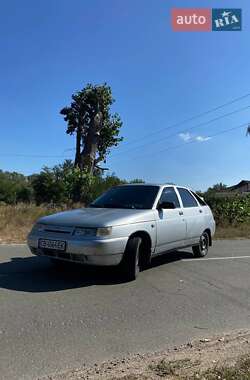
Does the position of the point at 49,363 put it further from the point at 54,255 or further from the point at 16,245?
the point at 16,245

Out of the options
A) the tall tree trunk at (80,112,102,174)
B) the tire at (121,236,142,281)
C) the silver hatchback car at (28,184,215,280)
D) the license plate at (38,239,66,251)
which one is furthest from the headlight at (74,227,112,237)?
the tall tree trunk at (80,112,102,174)

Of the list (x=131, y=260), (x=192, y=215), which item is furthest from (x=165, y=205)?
(x=131, y=260)

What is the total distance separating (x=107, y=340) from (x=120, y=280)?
2.89m

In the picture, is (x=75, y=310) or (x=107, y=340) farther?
(x=75, y=310)

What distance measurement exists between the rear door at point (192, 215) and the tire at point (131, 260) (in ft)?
7.00

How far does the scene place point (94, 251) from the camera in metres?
7.50

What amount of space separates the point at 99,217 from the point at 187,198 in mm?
3011

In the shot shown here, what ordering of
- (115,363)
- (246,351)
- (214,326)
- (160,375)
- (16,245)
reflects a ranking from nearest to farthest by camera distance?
1. (160,375)
2. (115,363)
3. (246,351)
4. (214,326)
5. (16,245)

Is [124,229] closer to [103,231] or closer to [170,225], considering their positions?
[103,231]

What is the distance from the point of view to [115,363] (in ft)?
15.1

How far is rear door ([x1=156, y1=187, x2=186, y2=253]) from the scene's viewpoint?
350 inches

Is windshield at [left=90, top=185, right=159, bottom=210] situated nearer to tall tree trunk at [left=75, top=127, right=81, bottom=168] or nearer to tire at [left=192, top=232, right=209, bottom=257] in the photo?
tire at [left=192, top=232, right=209, bottom=257]

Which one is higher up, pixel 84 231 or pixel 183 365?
pixel 84 231

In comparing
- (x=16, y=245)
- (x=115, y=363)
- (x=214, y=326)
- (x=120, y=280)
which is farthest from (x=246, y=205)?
(x=115, y=363)
